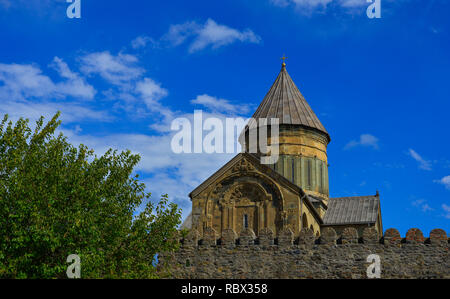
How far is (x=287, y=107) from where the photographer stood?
101 ft

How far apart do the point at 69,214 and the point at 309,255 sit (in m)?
7.62

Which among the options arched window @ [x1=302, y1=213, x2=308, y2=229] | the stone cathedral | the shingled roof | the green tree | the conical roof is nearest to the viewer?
the green tree

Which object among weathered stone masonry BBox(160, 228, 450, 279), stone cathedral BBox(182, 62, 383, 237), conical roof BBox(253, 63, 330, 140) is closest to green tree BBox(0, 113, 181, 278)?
weathered stone masonry BBox(160, 228, 450, 279)

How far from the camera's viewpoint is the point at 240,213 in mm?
23797

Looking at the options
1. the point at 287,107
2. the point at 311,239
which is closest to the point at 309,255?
the point at 311,239

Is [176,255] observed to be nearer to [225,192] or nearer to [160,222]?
[160,222]

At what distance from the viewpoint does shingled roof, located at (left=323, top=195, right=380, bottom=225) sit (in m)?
29.0

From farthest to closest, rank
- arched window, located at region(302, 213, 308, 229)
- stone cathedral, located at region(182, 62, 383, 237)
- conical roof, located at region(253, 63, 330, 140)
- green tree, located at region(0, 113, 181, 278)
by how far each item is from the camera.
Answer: conical roof, located at region(253, 63, 330, 140), arched window, located at region(302, 213, 308, 229), stone cathedral, located at region(182, 62, 383, 237), green tree, located at region(0, 113, 181, 278)

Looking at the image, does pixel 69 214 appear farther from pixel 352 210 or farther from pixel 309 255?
pixel 352 210

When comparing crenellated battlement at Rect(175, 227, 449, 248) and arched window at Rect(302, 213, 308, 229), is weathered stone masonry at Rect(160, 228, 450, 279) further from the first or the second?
arched window at Rect(302, 213, 308, 229)

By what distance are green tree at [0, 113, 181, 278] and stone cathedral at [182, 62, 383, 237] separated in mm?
5254

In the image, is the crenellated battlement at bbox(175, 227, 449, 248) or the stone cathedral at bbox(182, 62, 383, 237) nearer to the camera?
the crenellated battlement at bbox(175, 227, 449, 248)
